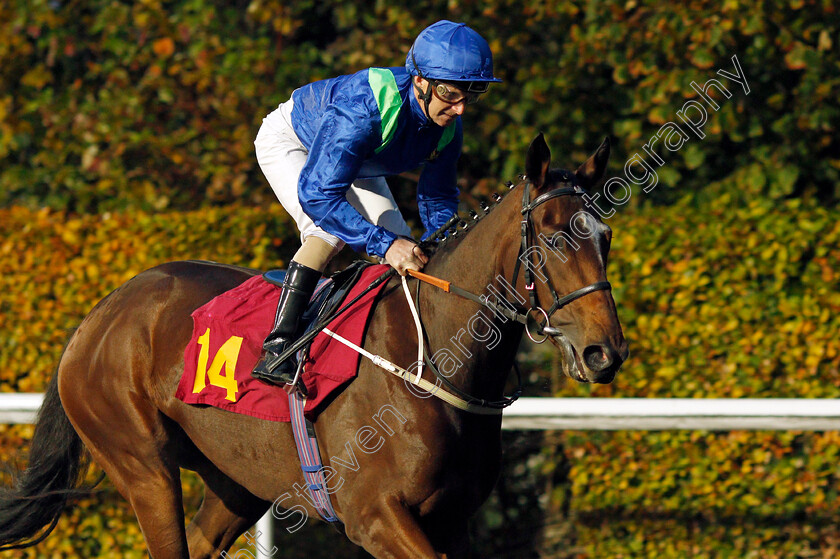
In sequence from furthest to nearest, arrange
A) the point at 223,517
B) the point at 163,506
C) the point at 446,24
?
the point at 223,517
the point at 163,506
the point at 446,24

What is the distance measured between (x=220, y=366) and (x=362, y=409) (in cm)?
Result: 59

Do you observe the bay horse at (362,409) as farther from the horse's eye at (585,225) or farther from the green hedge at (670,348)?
the green hedge at (670,348)

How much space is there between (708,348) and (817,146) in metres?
1.89

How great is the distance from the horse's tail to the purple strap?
112cm

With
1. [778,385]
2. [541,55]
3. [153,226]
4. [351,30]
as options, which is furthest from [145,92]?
[778,385]

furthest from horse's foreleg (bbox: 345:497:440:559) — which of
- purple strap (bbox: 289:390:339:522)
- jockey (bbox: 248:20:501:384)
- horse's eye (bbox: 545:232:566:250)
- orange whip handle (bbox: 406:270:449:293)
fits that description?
horse's eye (bbox: 545:232:566:250)

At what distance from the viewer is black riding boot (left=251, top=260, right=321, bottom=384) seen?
3.07 m

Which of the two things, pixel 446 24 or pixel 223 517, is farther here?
pixel 223 517

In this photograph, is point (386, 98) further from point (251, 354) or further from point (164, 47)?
point (164, 47)

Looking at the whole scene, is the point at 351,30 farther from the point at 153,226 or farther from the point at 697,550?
the point at 697,550

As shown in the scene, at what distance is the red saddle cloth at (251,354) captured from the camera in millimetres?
3014

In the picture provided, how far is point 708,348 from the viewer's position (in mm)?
4262

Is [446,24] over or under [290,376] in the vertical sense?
over

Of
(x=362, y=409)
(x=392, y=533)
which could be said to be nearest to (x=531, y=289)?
(x=362, y=409)
